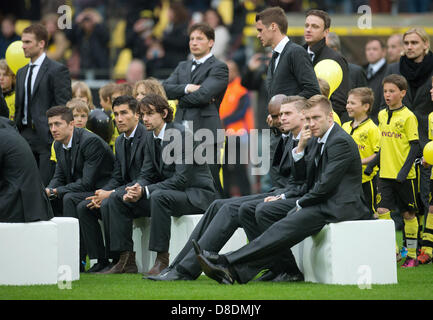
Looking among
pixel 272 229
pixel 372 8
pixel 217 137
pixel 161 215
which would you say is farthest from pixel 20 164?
pixel 372 8

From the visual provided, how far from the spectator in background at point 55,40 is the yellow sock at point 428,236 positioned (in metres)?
9.29

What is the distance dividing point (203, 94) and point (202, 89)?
53 mm

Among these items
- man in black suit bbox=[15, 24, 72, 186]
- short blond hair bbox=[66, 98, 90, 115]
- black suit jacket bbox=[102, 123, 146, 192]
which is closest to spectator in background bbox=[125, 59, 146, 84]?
man in black suit bbox=[15, 24, 72, 186]

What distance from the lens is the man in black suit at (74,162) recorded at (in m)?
8.79

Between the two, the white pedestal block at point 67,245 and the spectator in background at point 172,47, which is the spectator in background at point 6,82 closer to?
the white pedestal block at point 67,245

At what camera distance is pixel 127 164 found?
888 cm

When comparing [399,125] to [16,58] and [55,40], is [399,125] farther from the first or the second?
[55,40]

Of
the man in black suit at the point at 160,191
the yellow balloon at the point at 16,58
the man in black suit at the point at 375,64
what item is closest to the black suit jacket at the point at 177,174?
the man in black suit at the point at 160,191

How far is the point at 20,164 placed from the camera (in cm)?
720

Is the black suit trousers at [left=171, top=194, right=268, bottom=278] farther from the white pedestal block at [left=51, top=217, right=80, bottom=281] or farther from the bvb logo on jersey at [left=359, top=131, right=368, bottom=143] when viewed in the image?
the bvb logo on jersey at [left=359, top=131, right=368, bottom=143]

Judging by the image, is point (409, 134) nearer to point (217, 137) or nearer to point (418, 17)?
point (217, 137)

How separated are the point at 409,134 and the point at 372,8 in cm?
666

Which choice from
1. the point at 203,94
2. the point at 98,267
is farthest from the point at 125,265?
the point at 203,94

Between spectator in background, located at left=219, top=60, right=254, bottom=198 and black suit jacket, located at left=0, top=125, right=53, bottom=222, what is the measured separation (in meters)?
6.88
